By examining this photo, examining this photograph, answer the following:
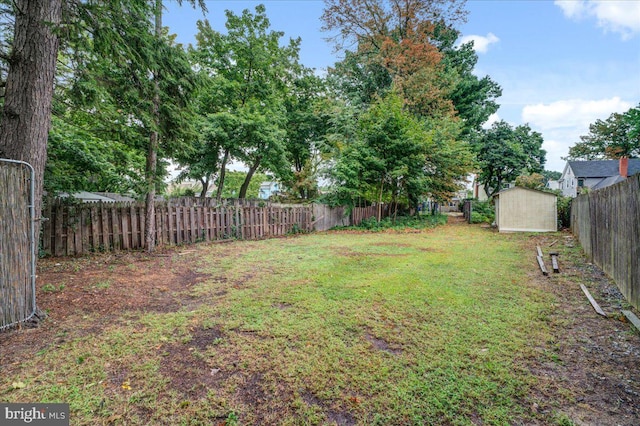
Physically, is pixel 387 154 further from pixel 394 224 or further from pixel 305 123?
pixel 305 123

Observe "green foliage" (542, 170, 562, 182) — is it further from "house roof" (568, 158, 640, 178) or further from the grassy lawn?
the grassy lawn

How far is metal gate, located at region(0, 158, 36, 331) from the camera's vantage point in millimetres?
2746

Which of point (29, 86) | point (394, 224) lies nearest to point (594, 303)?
point (29, 86)

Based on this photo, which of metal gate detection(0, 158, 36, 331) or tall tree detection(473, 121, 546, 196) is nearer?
metal gate detection(0, 158, 36, 331)

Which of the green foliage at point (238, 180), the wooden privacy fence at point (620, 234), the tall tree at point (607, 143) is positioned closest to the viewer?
the wooden privacy fence at point (620, 234)

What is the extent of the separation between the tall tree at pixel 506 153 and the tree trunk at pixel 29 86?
27.1m

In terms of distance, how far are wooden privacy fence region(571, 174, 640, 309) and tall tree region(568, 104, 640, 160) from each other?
33.6m

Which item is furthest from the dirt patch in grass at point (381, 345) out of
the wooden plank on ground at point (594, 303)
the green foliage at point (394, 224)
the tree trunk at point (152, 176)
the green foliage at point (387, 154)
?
the green foliage at point (394, 224)

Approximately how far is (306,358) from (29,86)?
4.21 m

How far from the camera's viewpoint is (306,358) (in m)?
2.48

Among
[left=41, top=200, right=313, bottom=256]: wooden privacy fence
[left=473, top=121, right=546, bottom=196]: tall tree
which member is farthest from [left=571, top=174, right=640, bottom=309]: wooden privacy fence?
[left=473, top=121, right=546, bottom=196]: tall tree

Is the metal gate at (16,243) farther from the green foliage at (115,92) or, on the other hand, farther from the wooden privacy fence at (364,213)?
the wooden privacy fence at (364,213)

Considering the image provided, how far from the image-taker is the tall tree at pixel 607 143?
30625 millimetres

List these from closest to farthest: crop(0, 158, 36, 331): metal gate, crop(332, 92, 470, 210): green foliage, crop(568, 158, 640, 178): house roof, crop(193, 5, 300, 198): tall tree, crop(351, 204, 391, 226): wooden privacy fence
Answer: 1. crop(0, 158, 36, 331): metal gate
2. crop(332, 92, 470, 210): green foliage
3. crop(193, 5, 300, 198): tall tree
4. crop(351, 204, 391, 226): wooden privacy fence
5. crop(568, 158, 640, 178): house roof
